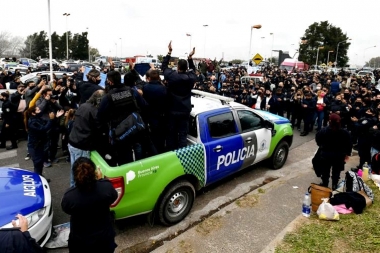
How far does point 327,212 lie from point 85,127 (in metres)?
3.86

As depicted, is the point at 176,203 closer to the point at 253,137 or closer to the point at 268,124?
the point at 253,137

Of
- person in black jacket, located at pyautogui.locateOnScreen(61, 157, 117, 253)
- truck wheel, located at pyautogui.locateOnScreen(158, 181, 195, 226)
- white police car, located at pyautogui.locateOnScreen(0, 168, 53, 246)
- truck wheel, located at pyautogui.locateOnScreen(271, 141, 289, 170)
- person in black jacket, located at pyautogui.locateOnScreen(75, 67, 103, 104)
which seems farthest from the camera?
truck wheel, located at pyautogui.locateOnScreen(271, 141, 289, 170)

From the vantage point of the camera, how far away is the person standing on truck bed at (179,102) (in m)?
4.71

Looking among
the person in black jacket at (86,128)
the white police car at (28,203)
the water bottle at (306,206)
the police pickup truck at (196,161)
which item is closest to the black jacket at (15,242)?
the white police car at (28,203)

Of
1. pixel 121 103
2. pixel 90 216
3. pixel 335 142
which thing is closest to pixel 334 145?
pixel 335 142

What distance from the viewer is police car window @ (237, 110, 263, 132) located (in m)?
5.54

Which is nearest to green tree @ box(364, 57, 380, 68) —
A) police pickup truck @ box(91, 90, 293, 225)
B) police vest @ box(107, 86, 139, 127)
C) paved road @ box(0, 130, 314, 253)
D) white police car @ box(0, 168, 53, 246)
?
paved road @ box(0, 130, 314, 253)

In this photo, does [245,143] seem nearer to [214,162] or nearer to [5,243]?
[214,162]

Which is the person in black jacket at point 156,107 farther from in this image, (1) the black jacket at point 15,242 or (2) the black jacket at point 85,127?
(1) the black jacket at point 15,242

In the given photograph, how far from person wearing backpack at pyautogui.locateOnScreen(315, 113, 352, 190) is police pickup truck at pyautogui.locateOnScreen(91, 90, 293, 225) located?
107 centimetres

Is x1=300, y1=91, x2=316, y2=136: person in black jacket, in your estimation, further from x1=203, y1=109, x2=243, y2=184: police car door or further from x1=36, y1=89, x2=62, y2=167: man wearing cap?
x1=36, y1=89, x2=62, y2=167: man wearing cap

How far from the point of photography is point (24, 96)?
8.35 metres

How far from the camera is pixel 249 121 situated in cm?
571

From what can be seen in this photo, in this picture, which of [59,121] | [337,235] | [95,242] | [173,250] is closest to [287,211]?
[337,235]
